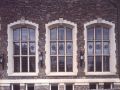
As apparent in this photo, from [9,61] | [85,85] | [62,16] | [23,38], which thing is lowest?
[85,85]

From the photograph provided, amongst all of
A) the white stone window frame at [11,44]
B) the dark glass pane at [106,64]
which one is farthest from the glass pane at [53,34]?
the dark glass pane at [106,64]

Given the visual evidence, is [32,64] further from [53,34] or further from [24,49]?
[53,34]

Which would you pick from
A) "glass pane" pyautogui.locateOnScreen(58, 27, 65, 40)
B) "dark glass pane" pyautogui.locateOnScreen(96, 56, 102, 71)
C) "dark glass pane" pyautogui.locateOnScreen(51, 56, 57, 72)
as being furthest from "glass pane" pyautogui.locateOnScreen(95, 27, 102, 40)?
"dark glass pane" pyautogui.locateOnScreen(51, 56, 57, 72)

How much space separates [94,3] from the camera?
17844 millimetres

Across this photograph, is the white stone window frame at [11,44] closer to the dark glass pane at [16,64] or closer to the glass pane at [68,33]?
the dark glass pane at [16,64]

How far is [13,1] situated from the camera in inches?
703

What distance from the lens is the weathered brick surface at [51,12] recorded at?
698 inches

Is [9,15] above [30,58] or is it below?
above

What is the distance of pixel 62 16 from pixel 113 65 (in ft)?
11.4

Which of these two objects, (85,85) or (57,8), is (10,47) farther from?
(85,85)

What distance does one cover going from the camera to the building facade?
17.5m

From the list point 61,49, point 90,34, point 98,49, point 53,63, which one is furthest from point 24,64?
point 98,49

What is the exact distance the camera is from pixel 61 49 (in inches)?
703

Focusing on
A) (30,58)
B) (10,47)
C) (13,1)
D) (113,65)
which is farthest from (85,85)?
(13,1)
